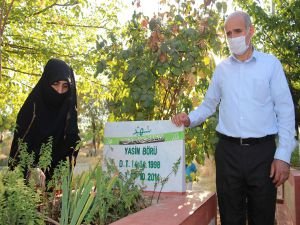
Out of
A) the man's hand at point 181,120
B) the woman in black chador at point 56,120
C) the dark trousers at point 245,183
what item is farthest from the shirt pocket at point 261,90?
the woman in black chador at point 56,120

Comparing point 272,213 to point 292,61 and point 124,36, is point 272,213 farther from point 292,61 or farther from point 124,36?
point 292,61

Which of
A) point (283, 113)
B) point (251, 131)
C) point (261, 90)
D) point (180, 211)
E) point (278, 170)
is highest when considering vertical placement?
point (261, 90)

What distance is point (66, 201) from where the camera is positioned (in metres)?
2.10

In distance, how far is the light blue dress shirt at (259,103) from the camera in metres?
2.72

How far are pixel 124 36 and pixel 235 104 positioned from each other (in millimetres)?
1652

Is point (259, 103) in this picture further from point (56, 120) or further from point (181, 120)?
point (56, 120)

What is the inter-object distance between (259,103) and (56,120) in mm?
1618

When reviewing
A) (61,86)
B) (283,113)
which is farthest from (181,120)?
(61,86)

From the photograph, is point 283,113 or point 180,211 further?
point 283,113

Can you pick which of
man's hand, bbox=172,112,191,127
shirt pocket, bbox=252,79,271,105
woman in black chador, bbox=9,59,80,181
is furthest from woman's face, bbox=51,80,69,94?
shirt pocket, bbox=252,79,271,105

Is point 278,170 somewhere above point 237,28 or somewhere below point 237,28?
Result: below

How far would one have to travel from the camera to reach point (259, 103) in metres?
2.77

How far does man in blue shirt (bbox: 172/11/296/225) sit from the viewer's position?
2.71m

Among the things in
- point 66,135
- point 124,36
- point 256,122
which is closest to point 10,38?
point 124,36
